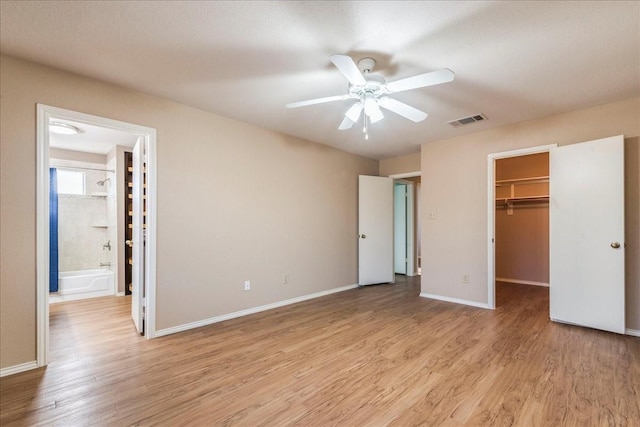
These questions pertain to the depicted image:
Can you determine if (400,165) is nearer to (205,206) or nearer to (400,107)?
(400,107)

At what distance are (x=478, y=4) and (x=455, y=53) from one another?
1.63 ft

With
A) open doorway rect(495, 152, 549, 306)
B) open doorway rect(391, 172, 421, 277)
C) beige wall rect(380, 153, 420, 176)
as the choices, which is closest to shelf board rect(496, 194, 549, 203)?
open doorway rect(495, 152, 549, 306)

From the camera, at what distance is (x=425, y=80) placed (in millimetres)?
1983

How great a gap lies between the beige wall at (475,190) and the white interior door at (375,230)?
93 centimetres

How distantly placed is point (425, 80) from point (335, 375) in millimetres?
2242

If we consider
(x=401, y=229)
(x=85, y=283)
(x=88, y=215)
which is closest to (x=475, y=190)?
(x=401, y=229)

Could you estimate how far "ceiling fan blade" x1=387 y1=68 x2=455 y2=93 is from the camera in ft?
6.14

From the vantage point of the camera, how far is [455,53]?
220 cm

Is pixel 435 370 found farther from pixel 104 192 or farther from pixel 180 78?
pixel 104 192

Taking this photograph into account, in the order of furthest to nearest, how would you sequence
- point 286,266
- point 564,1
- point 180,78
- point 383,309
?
1. point 286,266
2. point 383,309
3. point 180,78
4. point 564,1

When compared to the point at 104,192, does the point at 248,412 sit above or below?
below

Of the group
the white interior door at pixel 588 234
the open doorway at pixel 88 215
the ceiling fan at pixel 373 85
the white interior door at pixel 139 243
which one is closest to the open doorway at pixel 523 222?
the white interior door at pixel 588 234

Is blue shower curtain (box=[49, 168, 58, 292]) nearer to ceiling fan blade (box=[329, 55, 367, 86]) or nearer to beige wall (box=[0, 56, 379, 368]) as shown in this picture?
beige wall (box=[0, 56, 379, 368])

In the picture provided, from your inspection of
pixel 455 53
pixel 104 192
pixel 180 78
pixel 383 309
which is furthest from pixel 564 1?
pixel 104 192
